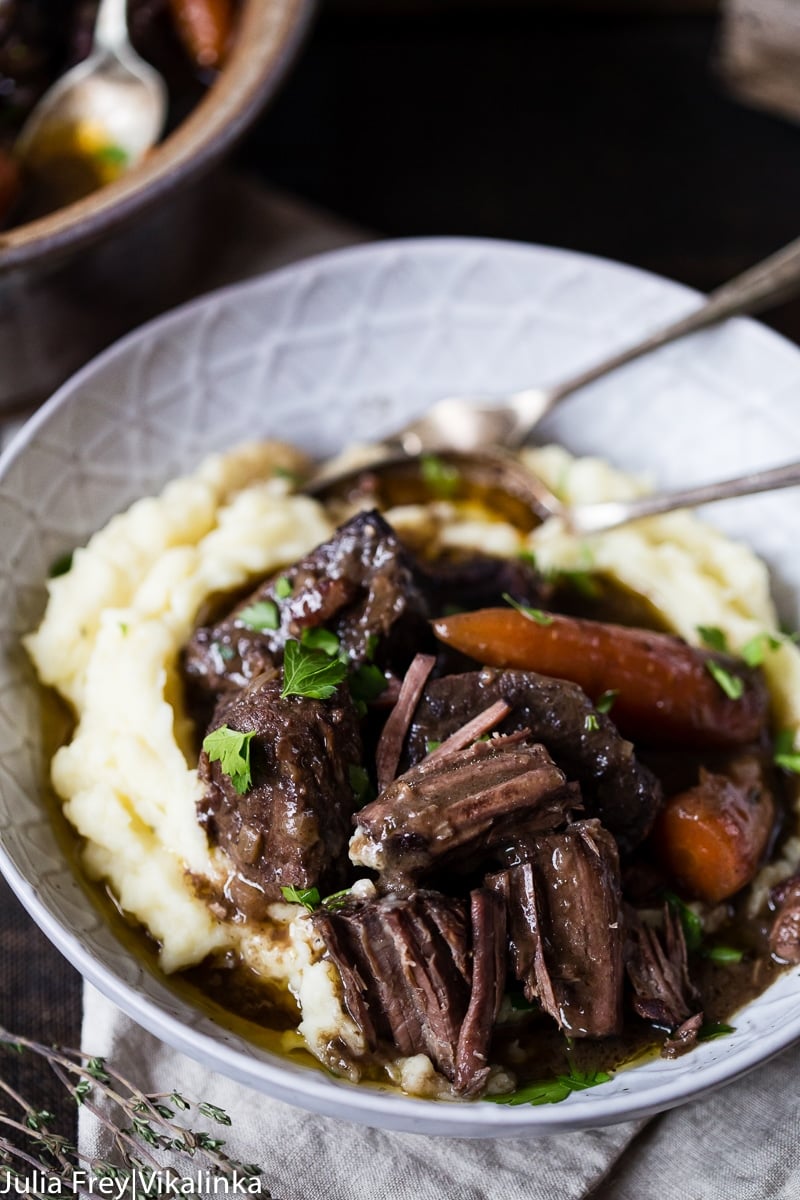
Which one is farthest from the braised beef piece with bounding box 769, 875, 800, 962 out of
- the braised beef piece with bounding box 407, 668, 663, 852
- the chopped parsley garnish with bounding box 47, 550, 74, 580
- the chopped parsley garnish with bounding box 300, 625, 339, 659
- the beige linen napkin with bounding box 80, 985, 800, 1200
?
the chopped parsley garnish with bounding box 47, 550, 74, 580

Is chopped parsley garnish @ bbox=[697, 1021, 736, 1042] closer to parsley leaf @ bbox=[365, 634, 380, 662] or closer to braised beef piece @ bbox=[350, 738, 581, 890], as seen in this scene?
braised beef piece @ bbox=[350, 738, 581, 890]

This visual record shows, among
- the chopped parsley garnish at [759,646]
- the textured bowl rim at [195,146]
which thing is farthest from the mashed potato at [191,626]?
the textured bowl rim at [195,146]

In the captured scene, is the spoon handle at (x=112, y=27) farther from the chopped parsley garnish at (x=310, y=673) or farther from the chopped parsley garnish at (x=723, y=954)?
the chopped parsley garnish at (x=723, y=954)

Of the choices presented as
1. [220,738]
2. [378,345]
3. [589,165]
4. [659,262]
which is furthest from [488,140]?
[220,738]

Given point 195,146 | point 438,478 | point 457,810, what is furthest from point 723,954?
point 195,146

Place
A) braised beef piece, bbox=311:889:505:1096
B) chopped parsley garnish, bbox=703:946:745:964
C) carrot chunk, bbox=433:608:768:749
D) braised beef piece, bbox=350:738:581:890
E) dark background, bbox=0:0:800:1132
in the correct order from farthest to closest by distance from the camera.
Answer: dark background, bbox=0:0:800:1132
carrot chunk, bbox=433:608:768:749
chopped parsley garnish, bbox=703:946:745:964
braised beef piece, bbox=350:738:581:890
braised beef piece, bbox=311:889:505:1096
